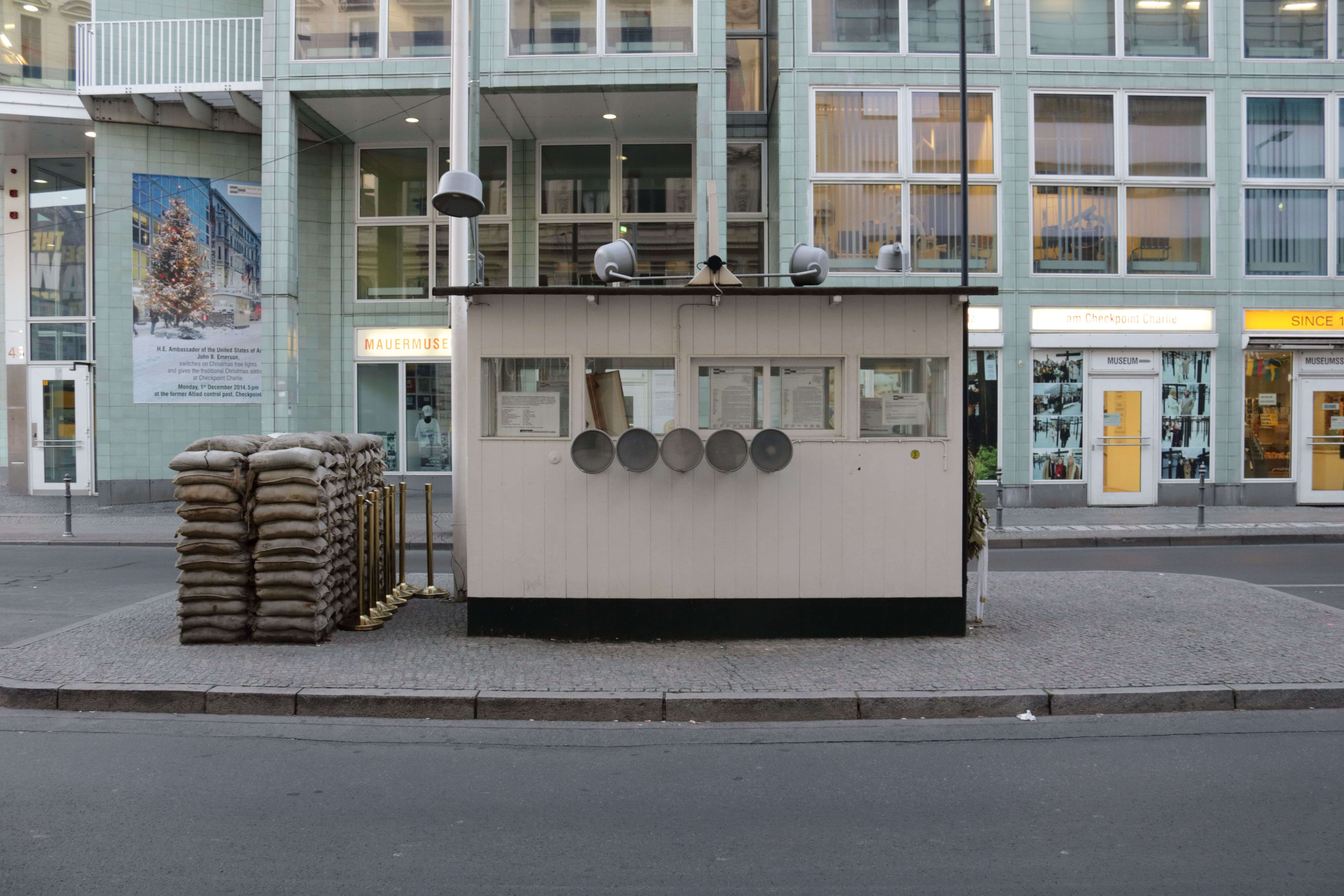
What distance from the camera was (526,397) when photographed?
8.35 m

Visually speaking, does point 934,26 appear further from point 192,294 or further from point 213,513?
point 213,513

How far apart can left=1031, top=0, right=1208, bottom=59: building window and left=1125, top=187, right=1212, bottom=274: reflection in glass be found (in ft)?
8.86

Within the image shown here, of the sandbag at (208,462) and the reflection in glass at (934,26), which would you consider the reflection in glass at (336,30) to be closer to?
the reflection in glass at (934,26)

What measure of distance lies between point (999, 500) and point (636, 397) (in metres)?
10.2

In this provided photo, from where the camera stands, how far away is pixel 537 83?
1905 centimetres

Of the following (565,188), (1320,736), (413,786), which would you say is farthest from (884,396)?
(565,188)

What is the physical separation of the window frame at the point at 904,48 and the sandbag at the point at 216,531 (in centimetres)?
1559

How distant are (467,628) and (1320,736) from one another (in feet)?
19.3

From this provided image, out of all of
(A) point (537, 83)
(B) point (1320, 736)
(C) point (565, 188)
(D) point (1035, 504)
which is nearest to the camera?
(B) point (1320, 736)

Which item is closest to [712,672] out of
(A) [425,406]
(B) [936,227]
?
(B) [936,227]

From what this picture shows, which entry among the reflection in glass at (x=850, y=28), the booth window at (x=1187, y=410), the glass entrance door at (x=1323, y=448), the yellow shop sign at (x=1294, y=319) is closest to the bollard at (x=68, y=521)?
the reflection in glass at (x=850, y=28)

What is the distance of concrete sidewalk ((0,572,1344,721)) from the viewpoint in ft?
21.3

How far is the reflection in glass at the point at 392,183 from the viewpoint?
2222 centimetres

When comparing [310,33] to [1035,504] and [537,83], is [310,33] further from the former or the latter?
[1035,504]
